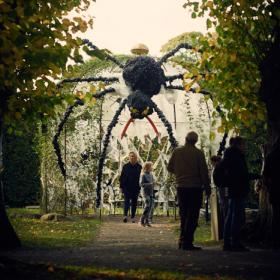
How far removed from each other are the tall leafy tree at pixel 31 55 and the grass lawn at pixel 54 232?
45.1 inches

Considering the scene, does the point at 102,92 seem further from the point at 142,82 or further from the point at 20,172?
the point at 20,172

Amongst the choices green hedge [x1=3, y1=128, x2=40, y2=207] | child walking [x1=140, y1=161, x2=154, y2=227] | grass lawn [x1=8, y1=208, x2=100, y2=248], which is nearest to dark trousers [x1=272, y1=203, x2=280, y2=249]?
grass lawn [x1=8, y1=208, x2=100, y2=248]

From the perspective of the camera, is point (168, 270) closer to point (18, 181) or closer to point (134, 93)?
point (134, 93)

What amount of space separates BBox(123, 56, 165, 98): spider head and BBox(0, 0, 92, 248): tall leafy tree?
3.39 metres

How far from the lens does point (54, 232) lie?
1188cm

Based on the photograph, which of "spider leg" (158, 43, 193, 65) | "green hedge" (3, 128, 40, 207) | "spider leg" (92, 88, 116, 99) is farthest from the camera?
"green hedge" (3, 128, 40, 207)

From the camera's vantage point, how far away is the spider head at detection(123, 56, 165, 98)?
41.8 ft

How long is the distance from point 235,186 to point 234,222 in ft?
1.68

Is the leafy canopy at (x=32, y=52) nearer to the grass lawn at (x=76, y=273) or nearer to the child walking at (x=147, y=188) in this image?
the grass lawn at (x=76, y=273)

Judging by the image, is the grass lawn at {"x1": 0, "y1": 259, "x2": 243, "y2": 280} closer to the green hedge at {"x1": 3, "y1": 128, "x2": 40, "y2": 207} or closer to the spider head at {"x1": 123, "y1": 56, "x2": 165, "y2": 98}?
the spider head at {"x1": 123, "y1": 56, "x2": 165, "y2": 98}

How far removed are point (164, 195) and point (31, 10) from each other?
33.8 ft

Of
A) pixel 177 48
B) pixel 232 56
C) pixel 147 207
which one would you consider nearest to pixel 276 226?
pixel 232 56

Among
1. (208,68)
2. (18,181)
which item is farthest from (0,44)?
(18,181)

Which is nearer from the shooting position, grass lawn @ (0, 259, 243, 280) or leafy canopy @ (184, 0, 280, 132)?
grass lawn @ (0, 259, 243, 280)
